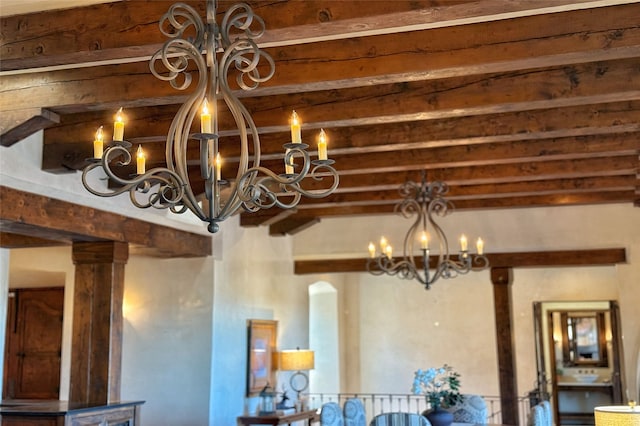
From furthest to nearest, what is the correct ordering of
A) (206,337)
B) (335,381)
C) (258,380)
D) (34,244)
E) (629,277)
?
(335,381) < (629,277) < (258,380) < (206,337) < (34,244)

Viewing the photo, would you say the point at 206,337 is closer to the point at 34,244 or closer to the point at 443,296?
the point at 34,244

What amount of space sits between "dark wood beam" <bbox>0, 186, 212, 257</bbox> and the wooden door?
268 centimetres

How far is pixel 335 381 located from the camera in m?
12.3

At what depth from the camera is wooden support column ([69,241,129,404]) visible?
637cm

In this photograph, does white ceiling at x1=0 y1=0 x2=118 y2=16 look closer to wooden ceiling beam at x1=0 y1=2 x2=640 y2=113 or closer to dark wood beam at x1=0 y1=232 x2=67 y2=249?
wooden ceiling beam at x1=0 y1=2 x2=640 y2=113

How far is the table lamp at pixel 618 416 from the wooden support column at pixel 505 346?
253 inches

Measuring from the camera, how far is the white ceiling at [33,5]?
3676mm

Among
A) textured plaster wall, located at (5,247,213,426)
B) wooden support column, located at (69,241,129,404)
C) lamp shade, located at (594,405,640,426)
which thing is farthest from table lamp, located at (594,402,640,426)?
textured plaster wall, located at (5,247,213,426)

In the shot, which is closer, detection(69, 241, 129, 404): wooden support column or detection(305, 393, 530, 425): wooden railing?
detection(69, 241, 129, 404): wooden support column

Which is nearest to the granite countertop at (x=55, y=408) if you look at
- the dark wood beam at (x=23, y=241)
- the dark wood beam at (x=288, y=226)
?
the dark wood beam at (x=23, y=241)

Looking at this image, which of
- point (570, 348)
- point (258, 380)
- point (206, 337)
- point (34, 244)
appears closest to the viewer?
point (34, 244)

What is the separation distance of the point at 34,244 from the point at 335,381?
6.67 meters

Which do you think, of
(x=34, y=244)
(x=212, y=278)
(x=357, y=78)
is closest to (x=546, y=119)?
(x=357, y=78)

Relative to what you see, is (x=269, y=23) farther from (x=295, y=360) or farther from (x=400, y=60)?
(x=295, y=360)
